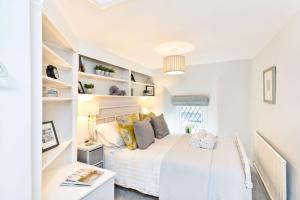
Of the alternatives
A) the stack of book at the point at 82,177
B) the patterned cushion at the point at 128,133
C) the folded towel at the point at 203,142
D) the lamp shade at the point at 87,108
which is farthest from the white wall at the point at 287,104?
the lamp shade at the point at 87,108

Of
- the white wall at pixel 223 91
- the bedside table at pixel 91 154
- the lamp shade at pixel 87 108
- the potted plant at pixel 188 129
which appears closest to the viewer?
the bedside table at pixel 91 154

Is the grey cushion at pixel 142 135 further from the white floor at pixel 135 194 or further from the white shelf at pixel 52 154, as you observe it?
the white shelf at pixel 52 154

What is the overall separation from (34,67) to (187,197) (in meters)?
1.84

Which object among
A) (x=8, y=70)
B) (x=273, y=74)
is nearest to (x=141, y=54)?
(x=273, y=74)

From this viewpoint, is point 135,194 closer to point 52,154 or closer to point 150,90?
point 52,154

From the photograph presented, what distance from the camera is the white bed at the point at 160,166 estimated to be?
1.61 m

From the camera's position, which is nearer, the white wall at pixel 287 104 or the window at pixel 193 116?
the white wall at pixel 287 104

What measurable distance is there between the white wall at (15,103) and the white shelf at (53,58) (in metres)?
0.46

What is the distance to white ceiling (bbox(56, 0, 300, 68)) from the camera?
147cm

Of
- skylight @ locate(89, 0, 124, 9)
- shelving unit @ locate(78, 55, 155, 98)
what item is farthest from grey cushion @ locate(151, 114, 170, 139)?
skylight @ locate(89, 0, 124, 9)

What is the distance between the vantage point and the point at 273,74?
2.20 m

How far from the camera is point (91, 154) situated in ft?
Result: 6.98

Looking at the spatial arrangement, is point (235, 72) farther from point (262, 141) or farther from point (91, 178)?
point (91, 178)

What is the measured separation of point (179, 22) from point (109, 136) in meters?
1.78
